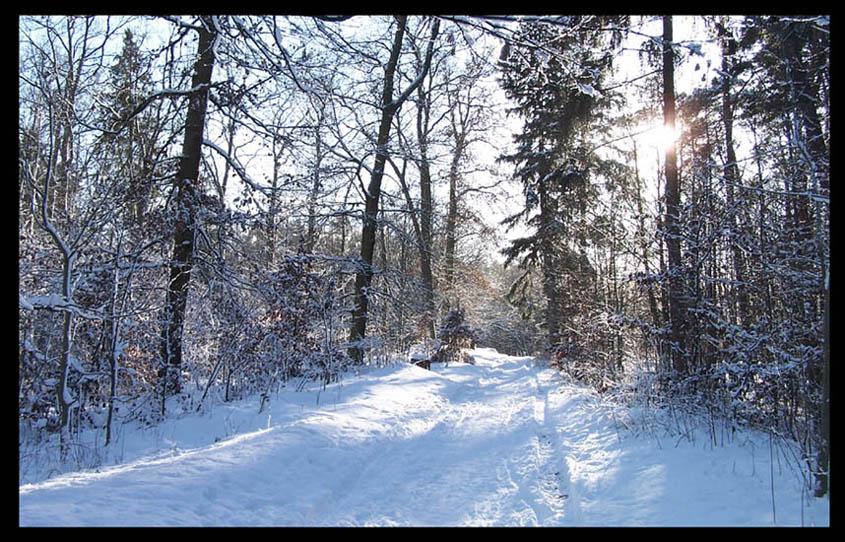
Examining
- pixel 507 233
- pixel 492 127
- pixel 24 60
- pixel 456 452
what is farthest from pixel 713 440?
pixel 492 127

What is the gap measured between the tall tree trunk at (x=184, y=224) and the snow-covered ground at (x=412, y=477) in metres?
1.23

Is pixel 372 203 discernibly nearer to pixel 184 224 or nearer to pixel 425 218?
pixel 425 218

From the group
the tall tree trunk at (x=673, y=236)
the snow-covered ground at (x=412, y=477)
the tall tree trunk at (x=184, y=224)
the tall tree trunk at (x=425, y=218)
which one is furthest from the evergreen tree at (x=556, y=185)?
the tall tree trunk at (x=184, y=224)

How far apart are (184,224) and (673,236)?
8342 millimetres

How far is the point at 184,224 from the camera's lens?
7.70 metres

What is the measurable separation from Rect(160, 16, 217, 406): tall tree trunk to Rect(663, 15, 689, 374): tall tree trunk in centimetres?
754

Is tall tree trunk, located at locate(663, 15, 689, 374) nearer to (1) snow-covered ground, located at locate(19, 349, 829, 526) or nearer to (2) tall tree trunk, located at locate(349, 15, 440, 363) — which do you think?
(1) snow-covered ground, located at locate(19, 349, 829, 526)

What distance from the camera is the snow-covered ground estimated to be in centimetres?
322

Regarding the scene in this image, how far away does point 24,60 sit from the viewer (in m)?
5.41

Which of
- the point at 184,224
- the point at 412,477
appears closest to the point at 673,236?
the point at 412,477

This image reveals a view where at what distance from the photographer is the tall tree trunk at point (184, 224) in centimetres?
709

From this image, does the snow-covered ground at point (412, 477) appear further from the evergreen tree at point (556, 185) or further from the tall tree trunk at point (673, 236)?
the evergreen tree at point (556, 185)
